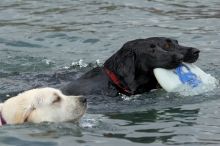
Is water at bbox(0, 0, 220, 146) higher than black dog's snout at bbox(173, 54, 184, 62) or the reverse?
the reverse

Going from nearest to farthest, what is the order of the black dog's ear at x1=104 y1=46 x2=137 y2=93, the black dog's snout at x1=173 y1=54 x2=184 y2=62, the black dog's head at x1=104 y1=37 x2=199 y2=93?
the black dog's snout at x1=173 y1=54 x2=184 y2=62
the black dog's head at x1=104 y1=37 x2=199 y2=93
the black dog's ear at x1=104 y1=46 x2=137 y2=93

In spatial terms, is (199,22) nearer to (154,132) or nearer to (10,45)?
(10,45)

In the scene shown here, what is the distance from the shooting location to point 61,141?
6867mm

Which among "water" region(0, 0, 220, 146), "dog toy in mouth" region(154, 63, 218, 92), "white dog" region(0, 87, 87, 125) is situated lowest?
"water" region(0, 0, 220, 146)

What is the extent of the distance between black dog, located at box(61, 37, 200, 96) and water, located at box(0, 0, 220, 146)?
0.18m

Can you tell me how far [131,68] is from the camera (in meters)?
9.43

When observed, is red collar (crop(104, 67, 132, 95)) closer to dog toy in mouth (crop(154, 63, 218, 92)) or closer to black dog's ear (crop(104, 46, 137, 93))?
black dog's ear (crop(104, 46, 137, 93))

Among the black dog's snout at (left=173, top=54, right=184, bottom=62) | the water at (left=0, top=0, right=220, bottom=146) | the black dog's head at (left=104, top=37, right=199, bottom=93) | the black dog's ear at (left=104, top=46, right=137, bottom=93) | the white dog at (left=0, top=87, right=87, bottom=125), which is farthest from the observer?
the black dog's ear at (left=104, top=46, right=137, bottom=93)

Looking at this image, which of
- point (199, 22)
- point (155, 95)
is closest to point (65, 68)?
point (155, 95)

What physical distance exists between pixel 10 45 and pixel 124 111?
16.3 feet

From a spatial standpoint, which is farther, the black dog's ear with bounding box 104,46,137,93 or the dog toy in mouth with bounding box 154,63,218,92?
the black dog's ear with bounding box 104,46,137,93

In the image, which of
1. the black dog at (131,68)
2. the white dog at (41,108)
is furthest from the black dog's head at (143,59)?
the white dog at (41,108)

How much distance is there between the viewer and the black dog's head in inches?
367

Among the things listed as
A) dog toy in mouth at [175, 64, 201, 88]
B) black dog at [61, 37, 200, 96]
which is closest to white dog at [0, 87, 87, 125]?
black dog at [61, 37, 200, 96]
